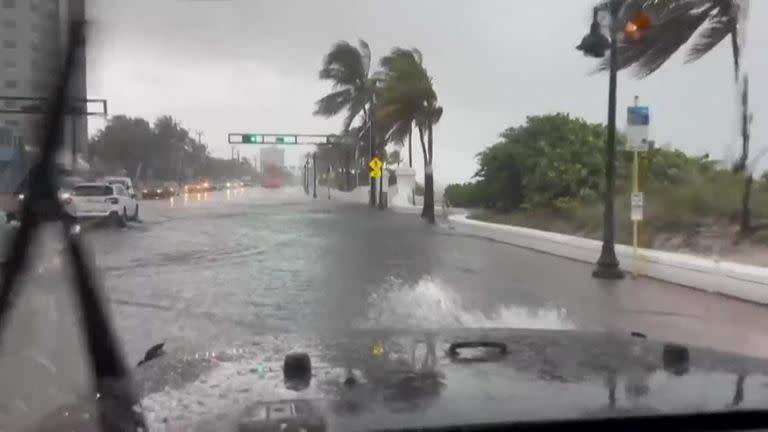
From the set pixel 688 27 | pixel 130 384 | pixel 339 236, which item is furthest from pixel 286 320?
pixel 339 236

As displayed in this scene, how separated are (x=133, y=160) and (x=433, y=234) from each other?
1409cm

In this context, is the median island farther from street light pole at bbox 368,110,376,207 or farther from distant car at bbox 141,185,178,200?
distant car at bbox 141,185,178,200

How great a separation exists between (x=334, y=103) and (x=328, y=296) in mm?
11799

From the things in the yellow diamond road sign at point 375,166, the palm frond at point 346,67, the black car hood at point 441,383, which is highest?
the palm frond at point 346,67

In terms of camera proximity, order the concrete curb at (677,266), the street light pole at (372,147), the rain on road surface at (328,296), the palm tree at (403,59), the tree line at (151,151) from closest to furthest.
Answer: the rain on road surface at (328,296)
the tree line at (151,151)
the concrete curb at (677,266)
the palm tree at (403,59)
the street light pole at (372,147)

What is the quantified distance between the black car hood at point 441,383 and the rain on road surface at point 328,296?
140 centimetres

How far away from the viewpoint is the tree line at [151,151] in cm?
726

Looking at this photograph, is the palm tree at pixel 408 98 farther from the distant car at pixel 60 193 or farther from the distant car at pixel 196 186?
the distant car at pixel 60 193

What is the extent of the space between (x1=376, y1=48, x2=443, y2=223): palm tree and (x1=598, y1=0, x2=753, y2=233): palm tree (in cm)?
1011

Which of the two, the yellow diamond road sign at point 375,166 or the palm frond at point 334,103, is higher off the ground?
the palm frond at point 334,103

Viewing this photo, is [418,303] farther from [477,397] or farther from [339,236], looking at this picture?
[339,236]

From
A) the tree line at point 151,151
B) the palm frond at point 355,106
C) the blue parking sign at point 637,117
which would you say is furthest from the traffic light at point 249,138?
the palm frond at point 355,106

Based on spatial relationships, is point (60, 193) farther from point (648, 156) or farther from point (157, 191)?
point (157, 191)

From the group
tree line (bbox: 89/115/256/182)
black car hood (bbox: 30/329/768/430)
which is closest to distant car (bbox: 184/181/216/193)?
tree line (bbox: 89/115/256/182)
